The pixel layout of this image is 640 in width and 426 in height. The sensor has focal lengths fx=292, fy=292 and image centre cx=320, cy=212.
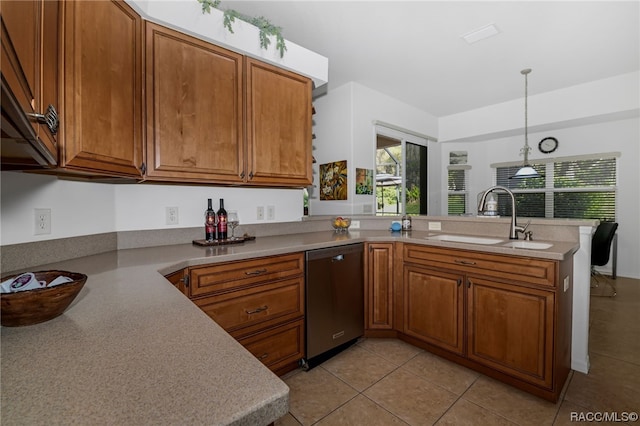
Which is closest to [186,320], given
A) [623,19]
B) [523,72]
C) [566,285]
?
[566,285]

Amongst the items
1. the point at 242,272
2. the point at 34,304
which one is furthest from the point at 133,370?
the point at 242,272

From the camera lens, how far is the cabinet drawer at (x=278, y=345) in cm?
179

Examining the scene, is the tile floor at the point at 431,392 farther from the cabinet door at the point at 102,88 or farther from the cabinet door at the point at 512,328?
the cabinet door at the point at 102,88

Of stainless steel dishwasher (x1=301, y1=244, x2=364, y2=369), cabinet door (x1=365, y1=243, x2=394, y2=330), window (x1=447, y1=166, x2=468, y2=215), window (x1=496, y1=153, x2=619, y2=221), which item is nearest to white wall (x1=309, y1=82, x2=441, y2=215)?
cabinet door (x1=365, y1=243, x2=394, y2=330)

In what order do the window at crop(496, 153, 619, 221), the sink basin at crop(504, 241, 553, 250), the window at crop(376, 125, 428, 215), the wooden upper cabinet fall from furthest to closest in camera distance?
the window at crop(496, 153, 619, 221) → the window at crop(376, 125, 428, 215) → the sink basin at crop(504, 241, 553, 250) → the wooden upper cabinet

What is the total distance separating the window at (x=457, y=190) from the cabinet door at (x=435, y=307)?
3.61 metres

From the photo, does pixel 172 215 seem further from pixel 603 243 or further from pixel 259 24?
pixel 603 243

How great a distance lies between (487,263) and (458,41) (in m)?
2.16

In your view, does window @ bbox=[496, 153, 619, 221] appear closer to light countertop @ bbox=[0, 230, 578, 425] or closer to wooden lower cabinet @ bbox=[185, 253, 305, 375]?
wooden lower cabinet @ bbox=[185, 253, 305, 375]

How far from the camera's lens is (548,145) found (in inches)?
196

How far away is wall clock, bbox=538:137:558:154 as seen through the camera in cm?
491

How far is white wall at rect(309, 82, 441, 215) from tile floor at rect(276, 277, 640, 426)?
1.86 metres

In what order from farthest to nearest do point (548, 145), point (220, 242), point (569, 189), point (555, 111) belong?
point (548, 145) < point (569, 189) < point (555, 111) < point (220, 242)

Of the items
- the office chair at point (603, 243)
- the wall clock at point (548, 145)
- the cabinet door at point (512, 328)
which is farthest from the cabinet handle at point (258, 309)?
the wall clock at point (548, 145)
